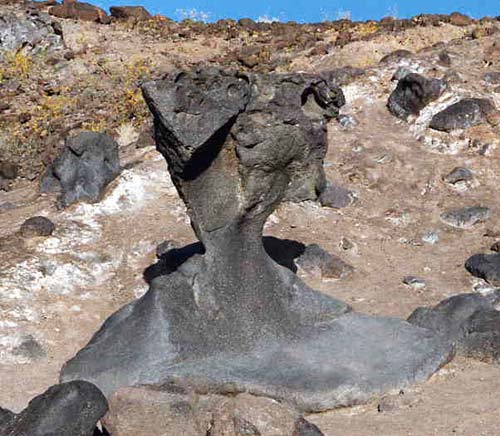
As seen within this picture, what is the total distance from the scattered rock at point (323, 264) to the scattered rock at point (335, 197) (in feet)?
5.54

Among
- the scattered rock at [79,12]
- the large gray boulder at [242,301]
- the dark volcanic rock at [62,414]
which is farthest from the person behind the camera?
the scattered rock at [79,12]

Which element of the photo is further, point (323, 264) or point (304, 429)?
point (323, 264)

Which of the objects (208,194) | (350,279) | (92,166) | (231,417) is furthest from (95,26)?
(231,417)

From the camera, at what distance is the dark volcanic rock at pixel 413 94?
15758 mm

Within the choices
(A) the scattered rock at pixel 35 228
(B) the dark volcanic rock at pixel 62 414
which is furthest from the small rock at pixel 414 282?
(B) the dark volcanic rock at pixel 62 414

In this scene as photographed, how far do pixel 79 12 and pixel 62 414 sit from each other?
25.0 meters

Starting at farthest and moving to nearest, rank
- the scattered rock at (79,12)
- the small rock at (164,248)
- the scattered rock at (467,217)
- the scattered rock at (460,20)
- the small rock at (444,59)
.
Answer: the scattered rock at (79,12) < the scattered rock at (460,20) < the small rock at (444,59) < the scattered rock at (467,217) < the small rock at (164,248)

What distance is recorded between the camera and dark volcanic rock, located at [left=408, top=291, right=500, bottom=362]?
8516 millimetres

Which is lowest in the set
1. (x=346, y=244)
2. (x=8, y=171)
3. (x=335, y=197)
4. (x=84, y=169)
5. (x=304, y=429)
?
(x=304, y=429)

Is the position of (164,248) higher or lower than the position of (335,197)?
lower

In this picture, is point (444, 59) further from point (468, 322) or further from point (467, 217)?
point (468, 322)

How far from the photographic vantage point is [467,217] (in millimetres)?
13109

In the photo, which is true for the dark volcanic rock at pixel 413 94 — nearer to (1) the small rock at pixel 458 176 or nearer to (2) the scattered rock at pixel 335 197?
(1) the small rock at pixel 458 176

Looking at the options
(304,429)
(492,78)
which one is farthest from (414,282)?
(492,78)
